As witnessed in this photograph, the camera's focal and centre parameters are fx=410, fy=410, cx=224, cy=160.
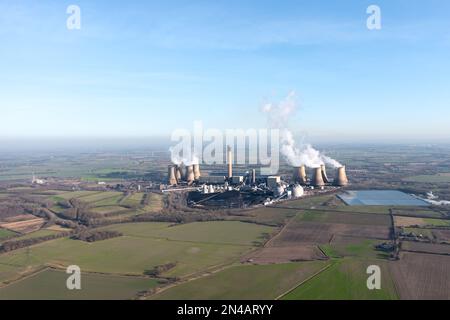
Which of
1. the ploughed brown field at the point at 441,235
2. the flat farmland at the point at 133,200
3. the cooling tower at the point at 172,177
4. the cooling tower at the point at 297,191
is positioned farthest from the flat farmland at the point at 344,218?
the cooling tower at the point at 172,177

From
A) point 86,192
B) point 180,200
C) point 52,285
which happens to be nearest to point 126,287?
point 52,285

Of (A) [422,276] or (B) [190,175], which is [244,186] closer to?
(B) [190,175]

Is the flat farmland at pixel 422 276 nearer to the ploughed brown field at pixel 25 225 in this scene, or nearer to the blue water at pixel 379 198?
the blue water at pixel 379 198

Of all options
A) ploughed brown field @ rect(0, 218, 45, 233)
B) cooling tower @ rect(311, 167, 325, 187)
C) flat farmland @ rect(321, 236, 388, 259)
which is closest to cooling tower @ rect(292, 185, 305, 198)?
cooling tower @ rect(311, 167, 325, 187)

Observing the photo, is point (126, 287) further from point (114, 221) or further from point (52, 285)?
point (114, 221)
